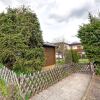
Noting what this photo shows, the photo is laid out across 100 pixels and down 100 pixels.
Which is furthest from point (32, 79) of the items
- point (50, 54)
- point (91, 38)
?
point (50, 54)

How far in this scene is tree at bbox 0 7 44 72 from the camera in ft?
53.8

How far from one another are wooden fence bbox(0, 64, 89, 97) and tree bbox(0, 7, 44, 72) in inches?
99.9

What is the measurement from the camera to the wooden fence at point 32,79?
990 cm

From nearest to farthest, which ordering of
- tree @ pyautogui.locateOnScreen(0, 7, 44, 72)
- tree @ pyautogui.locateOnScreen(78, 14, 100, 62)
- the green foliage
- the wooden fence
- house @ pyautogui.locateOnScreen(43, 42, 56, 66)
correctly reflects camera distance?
1. the green foliage
2. the wooden fence
3. tree @ pyautogui.locateOnScreen(0, 7, 44, 72)
4. tree @ pyautogui.locateOnScreen(78, 14, 100, 62)
5. house @ pyautogui.locateOnScreen(43, 42, 56, 66)

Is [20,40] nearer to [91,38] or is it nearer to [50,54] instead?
[91,38]

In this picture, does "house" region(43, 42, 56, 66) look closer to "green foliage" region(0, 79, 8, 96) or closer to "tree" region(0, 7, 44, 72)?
"tree" region(0, 7, 44, 72)

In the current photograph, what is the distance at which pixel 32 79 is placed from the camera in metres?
10.9

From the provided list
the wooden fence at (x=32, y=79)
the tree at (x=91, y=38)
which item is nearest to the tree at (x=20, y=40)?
the wooden fence at (x=32, y=79)

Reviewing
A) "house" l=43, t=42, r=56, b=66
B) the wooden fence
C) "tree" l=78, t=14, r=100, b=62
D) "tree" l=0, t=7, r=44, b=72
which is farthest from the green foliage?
"house" l=43, t=42, r=56, b=66

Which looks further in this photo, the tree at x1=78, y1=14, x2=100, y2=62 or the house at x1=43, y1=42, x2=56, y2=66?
the house at x1=43, y1=42, x2=56, y2=66

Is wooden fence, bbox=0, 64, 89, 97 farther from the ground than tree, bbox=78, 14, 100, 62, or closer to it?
closer to it

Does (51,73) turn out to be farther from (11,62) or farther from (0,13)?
(0,13)

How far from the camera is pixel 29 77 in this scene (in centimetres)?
1060

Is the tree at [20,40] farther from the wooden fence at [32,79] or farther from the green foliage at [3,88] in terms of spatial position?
the green foliage at [3,88]
